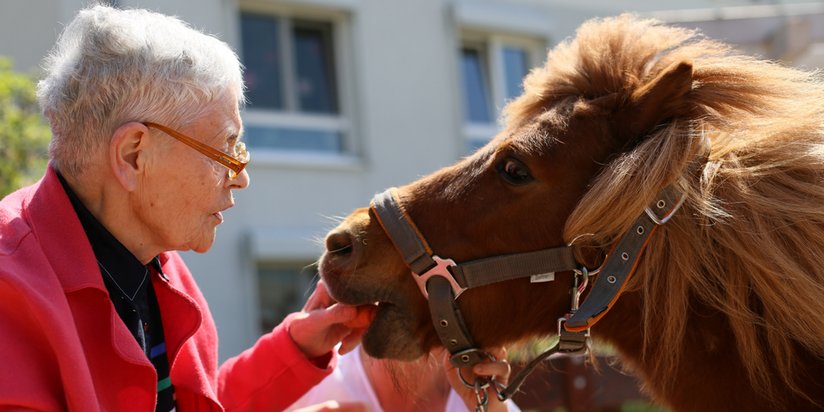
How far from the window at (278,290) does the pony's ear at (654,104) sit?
26.2ft

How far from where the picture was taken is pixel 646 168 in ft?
7.53

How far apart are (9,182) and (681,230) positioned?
182 inches

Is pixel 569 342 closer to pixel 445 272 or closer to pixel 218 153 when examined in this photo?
pixel 445 272

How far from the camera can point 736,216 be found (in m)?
2.26

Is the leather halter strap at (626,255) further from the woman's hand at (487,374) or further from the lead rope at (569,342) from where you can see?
the woman's hand at (487,374)

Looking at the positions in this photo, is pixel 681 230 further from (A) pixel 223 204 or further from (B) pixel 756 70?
(A) pixel 223 204

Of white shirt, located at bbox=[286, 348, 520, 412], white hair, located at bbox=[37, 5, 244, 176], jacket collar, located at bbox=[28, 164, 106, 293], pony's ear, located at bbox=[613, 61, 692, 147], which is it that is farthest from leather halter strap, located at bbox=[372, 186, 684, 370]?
jacket collar, located at bbox=[28, 164, 106, 293]

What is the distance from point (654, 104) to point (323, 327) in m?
1.14

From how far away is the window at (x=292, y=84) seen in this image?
33.8 ft

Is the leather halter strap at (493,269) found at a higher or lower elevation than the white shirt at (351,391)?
higher

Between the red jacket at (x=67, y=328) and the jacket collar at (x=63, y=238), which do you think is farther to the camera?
the jacket collar at (x=63, y=238)

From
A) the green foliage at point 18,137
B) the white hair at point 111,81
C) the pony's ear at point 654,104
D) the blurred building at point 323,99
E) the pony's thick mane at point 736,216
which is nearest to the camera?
the white hair at point 111,81

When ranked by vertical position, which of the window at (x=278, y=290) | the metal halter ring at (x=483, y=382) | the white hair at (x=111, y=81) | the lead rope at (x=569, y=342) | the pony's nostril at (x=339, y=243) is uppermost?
the white hair at (x=111, y=81)

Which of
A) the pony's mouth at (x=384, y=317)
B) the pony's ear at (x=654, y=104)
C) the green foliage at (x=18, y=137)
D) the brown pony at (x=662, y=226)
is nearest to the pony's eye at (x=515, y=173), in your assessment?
the brown pony at (x=662, y=226)
